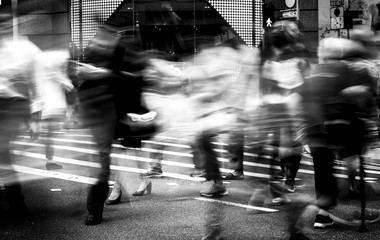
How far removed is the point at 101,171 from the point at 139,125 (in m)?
0.97

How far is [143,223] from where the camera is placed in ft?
19.1

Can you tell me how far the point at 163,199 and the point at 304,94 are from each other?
107 inches

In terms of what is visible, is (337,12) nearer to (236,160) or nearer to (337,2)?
(337,2)

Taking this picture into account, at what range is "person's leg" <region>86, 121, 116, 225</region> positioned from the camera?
5.76m

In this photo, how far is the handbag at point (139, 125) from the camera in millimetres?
6266

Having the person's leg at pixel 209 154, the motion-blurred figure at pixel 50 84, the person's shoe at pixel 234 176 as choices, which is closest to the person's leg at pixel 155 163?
the person's shoe at pixel 234 176

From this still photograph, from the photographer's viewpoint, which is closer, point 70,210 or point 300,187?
point 70,210

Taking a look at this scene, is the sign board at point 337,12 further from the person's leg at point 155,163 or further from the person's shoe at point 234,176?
the person's leg at point 155,163

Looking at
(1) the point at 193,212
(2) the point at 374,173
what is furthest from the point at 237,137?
(2) the point at 374,173

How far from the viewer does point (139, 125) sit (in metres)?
6.59

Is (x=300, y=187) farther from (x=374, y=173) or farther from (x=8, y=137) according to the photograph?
(x=8, y=137)

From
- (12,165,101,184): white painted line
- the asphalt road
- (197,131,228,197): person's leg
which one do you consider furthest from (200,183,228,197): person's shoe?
(12,165,101,184): white painted line

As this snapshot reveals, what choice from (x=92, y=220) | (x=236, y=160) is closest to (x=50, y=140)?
(x=236, y=160)

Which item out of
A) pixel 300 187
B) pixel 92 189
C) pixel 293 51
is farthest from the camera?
pixel 300 187
